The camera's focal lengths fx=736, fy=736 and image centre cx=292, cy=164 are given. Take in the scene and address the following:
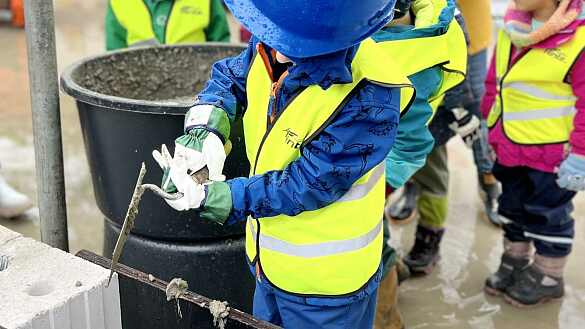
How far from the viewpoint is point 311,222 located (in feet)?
5.53

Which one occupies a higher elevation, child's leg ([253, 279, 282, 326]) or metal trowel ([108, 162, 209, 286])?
metal trowel ([108, 162, 209, 286])

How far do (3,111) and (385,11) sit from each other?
4.17 metres

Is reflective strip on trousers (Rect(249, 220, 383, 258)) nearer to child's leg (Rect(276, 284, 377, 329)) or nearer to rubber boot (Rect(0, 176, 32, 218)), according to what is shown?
child's leg (Rect(276, 284, 377, 329))

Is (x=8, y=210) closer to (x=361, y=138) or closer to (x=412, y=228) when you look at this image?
(x=412, y=228)

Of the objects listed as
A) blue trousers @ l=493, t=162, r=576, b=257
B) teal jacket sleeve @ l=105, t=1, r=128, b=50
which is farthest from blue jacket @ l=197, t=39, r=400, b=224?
teal jacket sleeve @ l=105, t=1, r=128, b=50

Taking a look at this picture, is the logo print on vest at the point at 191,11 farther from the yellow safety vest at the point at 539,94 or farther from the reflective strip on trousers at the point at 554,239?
the reflective strip on trousers at the point at 554,239

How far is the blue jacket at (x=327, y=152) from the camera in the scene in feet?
5.02

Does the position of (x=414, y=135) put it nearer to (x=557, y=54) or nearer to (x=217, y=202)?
(x=557, y=54)

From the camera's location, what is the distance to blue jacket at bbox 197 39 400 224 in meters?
1.53

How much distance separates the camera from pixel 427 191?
3105 millimetres

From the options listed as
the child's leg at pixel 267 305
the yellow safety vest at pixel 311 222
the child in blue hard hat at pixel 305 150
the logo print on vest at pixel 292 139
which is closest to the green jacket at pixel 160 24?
the child in blue hard hat at pixel 305 150

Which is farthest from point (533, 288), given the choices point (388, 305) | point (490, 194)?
point (490, 194)

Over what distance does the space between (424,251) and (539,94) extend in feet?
2.84

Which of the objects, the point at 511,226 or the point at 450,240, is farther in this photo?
the point at 450,240
